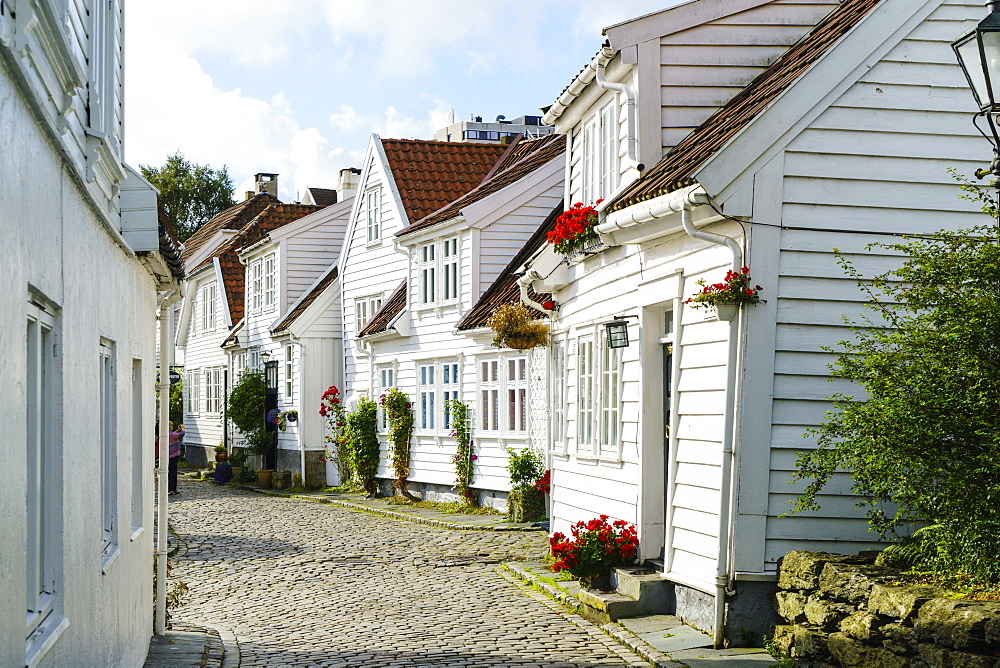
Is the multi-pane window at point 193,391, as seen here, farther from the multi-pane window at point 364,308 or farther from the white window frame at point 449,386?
the white window frame at point 449,386

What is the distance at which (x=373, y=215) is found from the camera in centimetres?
2734

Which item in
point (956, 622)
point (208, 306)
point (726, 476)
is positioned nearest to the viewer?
point (956, 622)

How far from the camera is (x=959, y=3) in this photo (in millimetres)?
9555

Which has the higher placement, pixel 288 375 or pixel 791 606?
pixel 288 375

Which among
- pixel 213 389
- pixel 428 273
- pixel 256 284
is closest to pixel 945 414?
pixel 428 273

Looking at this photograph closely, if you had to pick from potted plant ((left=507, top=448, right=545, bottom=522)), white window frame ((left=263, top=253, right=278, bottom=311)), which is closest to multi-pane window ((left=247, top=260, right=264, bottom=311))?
white window frame ((left=263, top=253, right=278, bottom=311))

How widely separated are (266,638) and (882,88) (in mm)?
7190

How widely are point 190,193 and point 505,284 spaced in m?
37.8

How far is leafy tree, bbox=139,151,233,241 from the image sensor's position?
5544 centimetres

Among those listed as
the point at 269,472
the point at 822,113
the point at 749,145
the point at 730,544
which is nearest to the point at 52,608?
the point at 730,544

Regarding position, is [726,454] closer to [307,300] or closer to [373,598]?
[373,598]

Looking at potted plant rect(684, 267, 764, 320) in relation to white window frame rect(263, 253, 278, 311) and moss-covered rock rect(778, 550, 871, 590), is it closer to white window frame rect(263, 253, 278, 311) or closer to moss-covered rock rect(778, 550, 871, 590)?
moss-covered rock rect(778, 550, 871, 590)

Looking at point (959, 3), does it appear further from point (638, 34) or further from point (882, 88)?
point (638, 34)

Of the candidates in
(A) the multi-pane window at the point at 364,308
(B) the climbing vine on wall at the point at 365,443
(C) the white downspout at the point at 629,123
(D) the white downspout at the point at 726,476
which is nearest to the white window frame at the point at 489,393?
(B) the climbing vine on wall at the point at 365,443
